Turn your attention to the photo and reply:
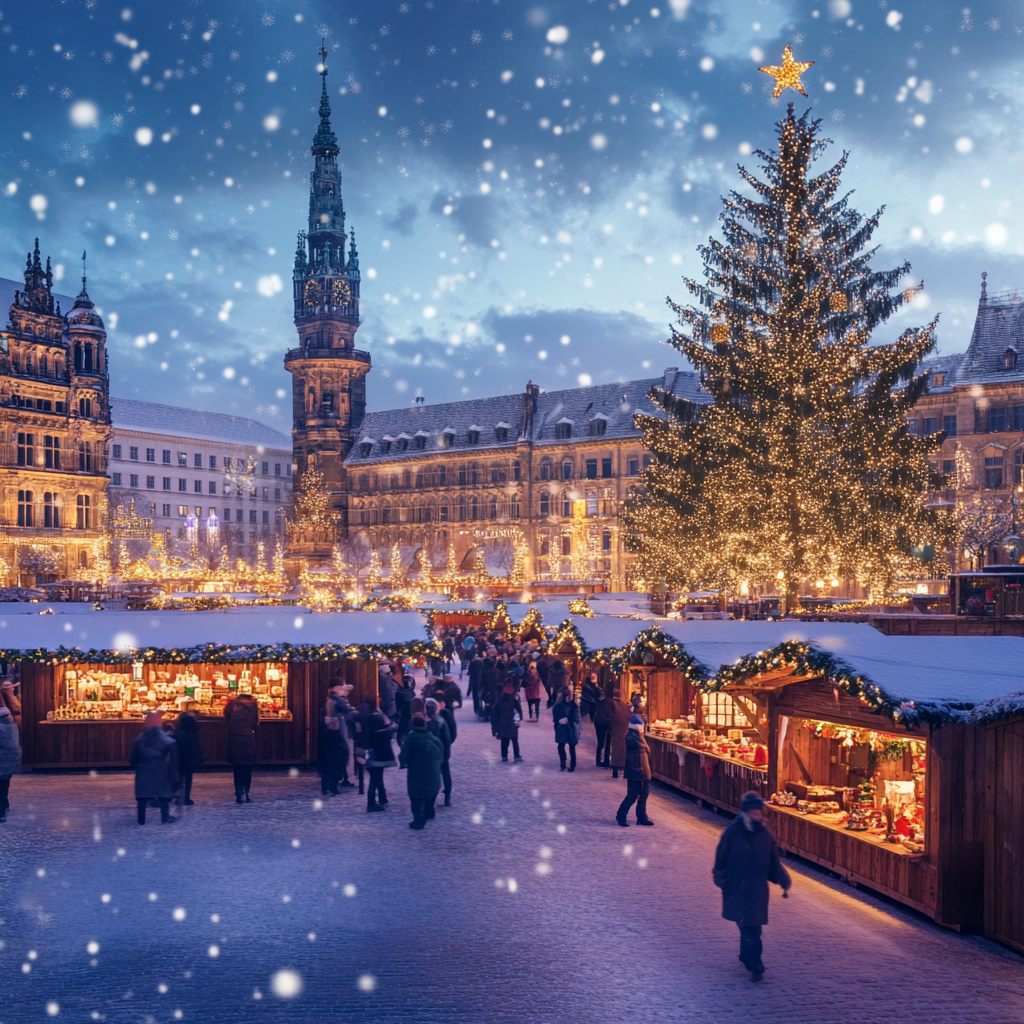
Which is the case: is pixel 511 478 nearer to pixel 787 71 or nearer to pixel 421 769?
pixel 787 71

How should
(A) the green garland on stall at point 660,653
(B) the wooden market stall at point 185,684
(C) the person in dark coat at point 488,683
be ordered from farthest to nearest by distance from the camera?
(C) the person in dark coat at point 488,683, (B) the wooden market stall at point 185,684, (A) the green garland on stall at point 660,653

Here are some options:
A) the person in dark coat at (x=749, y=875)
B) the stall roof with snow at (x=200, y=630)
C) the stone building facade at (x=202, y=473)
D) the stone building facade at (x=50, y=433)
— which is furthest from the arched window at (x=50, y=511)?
the person in dark coat at (x=749, y=875)

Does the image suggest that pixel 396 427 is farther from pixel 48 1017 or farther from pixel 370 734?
pixel 48 1017

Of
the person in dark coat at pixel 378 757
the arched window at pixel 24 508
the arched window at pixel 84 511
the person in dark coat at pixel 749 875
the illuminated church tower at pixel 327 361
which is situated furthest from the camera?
the illuminated church tower at pixel 327 361

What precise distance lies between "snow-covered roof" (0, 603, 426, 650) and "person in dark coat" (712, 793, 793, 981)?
32.8ft

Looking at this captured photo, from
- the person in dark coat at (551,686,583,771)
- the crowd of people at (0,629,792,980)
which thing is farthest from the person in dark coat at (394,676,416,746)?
the person in dark coat at (551,686,583,771)

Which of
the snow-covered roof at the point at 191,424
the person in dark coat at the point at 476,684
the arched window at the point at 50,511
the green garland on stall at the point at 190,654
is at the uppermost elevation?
the snow-covered roof at the point at 191,424

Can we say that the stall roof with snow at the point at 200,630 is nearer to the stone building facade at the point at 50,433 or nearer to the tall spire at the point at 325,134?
the stone building facade at the point at 50,433

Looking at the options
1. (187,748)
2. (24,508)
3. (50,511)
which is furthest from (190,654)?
Answer: (50,511)

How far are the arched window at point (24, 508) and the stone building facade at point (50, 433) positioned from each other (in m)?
0.06

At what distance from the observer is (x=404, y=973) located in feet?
28.0

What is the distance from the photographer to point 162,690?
62.6 feet

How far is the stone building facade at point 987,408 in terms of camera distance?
56.2 metres

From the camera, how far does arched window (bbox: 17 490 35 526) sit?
205ft
